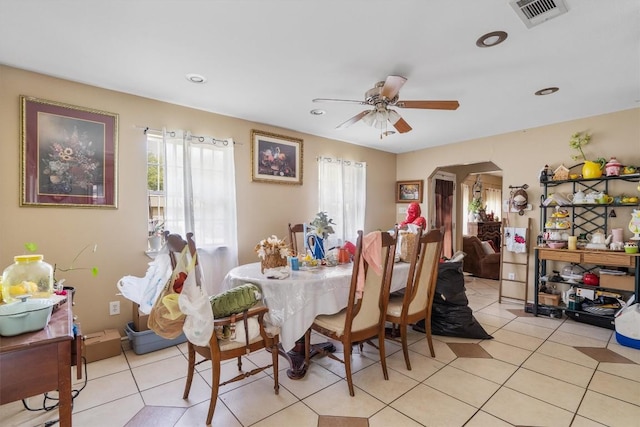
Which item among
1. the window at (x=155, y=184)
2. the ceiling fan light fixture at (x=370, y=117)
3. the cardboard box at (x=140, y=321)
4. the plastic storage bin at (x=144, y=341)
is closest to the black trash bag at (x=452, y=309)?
the ceiling fan light fixture at (x=370, y=117)

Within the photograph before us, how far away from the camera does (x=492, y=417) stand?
1803 mm

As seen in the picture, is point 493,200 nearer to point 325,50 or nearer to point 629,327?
point 629,327

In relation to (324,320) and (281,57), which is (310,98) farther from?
(324,320)

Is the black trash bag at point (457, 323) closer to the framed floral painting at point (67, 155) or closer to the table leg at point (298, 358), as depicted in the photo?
the table leg at point (298, 358)

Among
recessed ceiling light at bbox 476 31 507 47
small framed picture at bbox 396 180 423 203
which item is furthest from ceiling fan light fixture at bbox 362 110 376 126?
small framed picture at bbox 396 180 423 203

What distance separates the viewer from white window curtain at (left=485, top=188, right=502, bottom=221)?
806 centimetres

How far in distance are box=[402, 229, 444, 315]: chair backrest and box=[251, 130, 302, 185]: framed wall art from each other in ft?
7.25

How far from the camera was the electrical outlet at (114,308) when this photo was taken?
2787 millimetres

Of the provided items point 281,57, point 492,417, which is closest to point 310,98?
point 281,57

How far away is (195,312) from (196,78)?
203 centimetres

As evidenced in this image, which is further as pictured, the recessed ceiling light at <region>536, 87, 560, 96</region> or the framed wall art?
the framed wall art

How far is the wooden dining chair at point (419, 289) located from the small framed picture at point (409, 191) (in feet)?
9.45

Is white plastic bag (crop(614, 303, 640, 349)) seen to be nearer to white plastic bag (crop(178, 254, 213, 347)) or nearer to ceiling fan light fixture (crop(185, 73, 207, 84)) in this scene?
white plastic bag (crop(178, 254, 213, 347))

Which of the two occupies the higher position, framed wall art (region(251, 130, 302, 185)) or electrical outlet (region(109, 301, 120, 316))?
framed wall art (region(251, 130, 302, 185))
